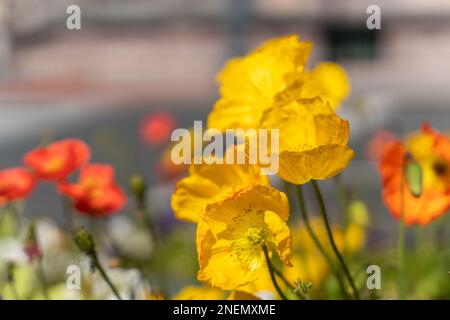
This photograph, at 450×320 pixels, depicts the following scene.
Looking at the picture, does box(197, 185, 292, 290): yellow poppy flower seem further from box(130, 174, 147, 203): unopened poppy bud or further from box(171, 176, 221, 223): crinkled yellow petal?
box(130, 174, 147, 203): unopened poppy bud

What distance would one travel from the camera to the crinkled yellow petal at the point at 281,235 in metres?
0.59

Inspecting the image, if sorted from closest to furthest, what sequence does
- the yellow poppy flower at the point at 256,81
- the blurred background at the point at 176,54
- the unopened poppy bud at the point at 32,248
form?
the yellow poppy flower at the point at 256,81
the unopened poppy bud at the point at 32,248
the blurred background at the point at 176,54

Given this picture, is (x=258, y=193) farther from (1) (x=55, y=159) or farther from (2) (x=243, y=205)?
(1) (x=55, y=159)

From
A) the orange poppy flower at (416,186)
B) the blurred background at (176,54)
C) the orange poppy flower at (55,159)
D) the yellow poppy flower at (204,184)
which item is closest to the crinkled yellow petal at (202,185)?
the yellow poppy flower at (204,184)

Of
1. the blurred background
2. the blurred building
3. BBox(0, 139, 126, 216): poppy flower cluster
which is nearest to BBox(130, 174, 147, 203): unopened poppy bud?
BBox(0, 139, 126, 216): poppy flower cluster

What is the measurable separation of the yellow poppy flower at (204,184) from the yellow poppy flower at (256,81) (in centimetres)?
4

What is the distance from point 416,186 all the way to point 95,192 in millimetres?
347

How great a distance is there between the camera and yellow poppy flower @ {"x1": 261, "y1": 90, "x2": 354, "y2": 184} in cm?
61

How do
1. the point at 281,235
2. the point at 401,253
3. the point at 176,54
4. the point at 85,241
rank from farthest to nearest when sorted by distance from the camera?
the point at 176,54, the point at 401,253, the point at 85,241, the point at 281,235

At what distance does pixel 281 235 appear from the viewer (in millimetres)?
590

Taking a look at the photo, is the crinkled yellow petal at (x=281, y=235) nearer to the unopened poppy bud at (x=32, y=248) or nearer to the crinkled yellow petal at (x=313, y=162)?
the crinkled yellow petal at (x=313, y=162)

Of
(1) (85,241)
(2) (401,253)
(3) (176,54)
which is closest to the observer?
(1) (85,241)

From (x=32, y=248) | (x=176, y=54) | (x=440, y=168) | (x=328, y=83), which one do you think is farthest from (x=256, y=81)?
(x=176, y=54)

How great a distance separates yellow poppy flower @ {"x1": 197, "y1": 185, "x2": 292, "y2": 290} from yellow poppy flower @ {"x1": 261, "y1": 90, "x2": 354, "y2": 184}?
2 centimetres
